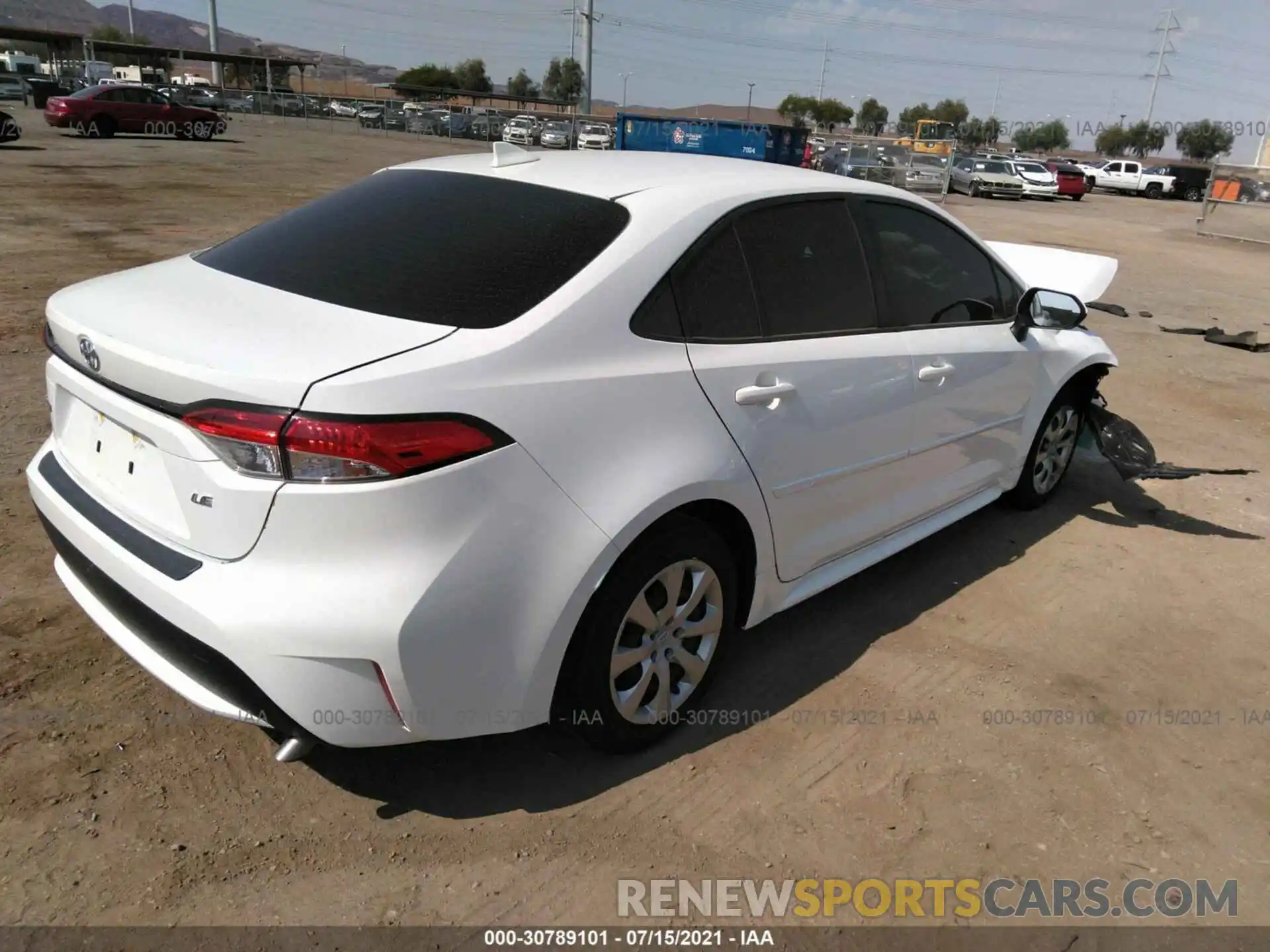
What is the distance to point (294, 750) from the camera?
2.29 meters

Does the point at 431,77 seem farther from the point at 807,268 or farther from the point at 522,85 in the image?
the point at 807,268

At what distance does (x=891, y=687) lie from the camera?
3.36 m

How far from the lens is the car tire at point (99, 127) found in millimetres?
30438

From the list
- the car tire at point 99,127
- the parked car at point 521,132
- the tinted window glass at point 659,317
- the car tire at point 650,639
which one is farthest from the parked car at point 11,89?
the car tire at point 650,639

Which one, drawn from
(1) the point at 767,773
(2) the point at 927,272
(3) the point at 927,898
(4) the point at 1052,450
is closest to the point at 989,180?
(4) the point at 1052,450

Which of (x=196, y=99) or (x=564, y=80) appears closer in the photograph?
(x=196, y=99)

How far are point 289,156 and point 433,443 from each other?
31183mm

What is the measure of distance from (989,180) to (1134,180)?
15.4m

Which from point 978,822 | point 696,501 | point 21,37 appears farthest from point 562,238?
point 21,37

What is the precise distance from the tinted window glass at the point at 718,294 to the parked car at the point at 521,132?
148 feet

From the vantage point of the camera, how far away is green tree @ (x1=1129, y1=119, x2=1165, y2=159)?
89.7 metres

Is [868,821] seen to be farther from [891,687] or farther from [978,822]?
[891,687]

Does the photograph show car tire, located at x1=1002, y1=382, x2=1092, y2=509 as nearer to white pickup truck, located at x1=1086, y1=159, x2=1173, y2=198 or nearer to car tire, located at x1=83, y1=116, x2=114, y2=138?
car tire, located at x1=83, y1=116, x2=114, y2=138

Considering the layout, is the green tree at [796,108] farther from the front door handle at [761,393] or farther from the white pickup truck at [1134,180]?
the front door handle at [761,393]
